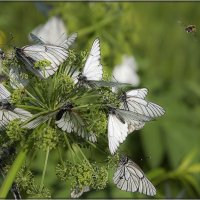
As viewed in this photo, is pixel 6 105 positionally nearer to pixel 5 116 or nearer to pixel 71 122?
pixel 5 116

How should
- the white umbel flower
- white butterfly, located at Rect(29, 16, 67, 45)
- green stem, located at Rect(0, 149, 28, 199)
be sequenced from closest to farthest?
green stem, located at Rect(0, 149, 28, 199) < white butterfly, located at Rect(29, 16, 67, 45) < the white umbel flower

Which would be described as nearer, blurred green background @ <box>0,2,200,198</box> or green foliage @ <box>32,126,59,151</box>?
green foliage @ <box>32,126,59,151</box>

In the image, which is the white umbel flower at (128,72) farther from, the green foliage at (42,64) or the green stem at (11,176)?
the green stem at (11,176)

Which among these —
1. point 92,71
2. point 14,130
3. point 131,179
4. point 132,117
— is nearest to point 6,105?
point 14,130

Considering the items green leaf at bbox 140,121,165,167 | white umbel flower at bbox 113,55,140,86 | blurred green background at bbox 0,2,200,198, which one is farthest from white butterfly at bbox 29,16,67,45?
green leaf at bbox 140,121,165,167

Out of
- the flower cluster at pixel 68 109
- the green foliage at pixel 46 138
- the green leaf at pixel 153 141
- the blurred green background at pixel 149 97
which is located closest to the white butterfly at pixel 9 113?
the flower cluster at pixel 68 109

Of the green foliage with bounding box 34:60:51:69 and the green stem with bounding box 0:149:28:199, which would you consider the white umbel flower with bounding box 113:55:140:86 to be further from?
the green stem with bounding box 0:149:28:199

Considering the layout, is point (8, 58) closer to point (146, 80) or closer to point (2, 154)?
point (2, 154)

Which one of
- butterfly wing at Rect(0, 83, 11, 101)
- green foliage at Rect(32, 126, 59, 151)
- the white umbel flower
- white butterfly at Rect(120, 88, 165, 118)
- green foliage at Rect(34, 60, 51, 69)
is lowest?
green foliage at Rect(32, 126, 59, 151)
